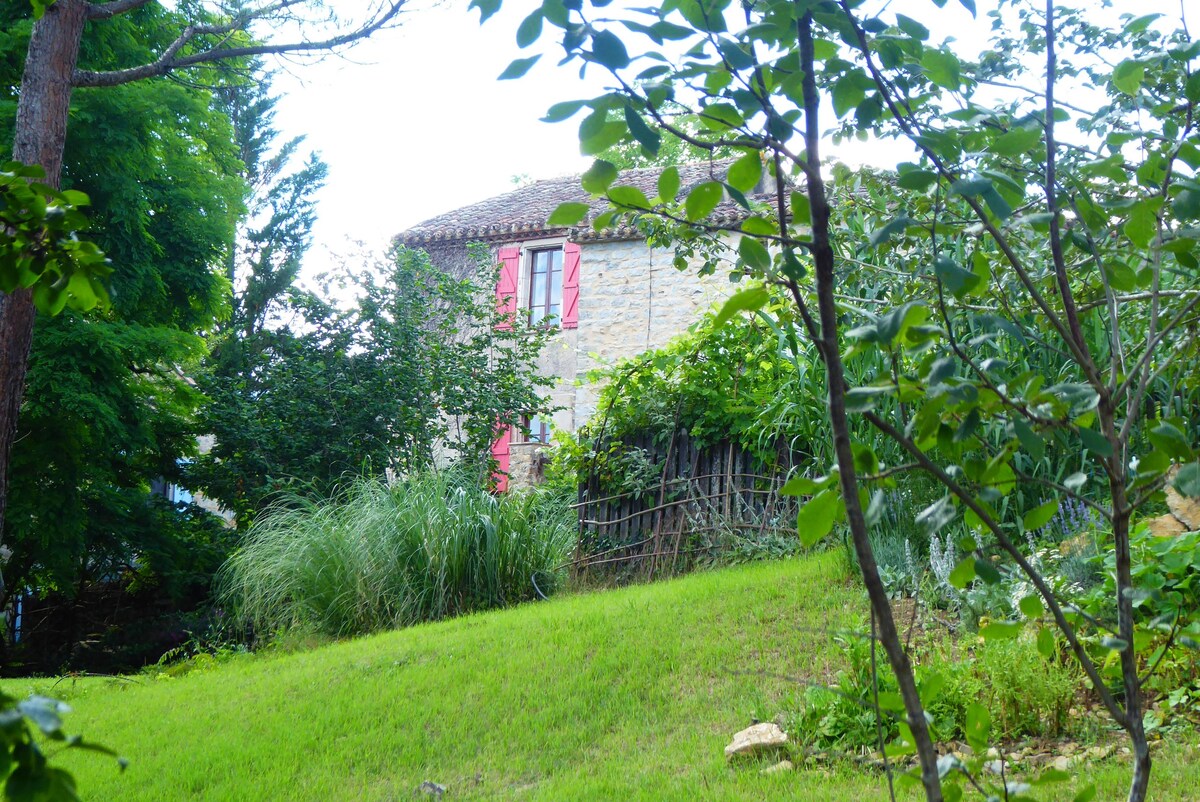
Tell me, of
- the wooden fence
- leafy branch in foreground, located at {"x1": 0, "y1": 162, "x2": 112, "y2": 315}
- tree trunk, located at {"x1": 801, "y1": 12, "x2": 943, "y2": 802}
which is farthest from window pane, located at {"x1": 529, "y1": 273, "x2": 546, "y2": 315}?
tree trunk, located at {"x1": 801, "y1": 12, "x2": 943, "y2": 802}

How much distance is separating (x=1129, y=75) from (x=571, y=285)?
1426cm

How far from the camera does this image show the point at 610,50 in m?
1.08

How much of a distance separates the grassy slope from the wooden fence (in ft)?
4.27

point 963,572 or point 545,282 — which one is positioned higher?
point 545,282

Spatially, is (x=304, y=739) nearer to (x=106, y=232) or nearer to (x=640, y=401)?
(x=640, y=401)

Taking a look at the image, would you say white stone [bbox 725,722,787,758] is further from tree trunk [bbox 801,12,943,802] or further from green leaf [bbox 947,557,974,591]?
tree trunk [bbox 801,12,943,802]

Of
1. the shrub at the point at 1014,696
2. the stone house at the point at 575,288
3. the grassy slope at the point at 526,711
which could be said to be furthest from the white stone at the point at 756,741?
the stone house at the point at 575,288

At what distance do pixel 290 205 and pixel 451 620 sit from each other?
624 inches

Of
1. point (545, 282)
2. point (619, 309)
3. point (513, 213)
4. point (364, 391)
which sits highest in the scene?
point (513, 213)

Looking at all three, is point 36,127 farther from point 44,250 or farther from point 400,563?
point 44,250

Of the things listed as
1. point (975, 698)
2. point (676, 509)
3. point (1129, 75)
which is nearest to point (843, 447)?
point (1129, 75)

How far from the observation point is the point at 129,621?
35.6 ft

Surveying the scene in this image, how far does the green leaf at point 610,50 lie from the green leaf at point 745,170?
19 centimetres

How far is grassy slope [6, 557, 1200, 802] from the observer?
3.58m
